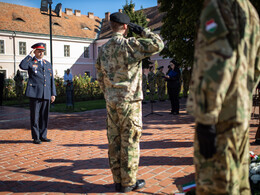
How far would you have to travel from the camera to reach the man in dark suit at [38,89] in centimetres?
629

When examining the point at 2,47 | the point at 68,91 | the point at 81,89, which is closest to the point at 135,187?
the point at 68,91

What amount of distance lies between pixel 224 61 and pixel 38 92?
17.9ft

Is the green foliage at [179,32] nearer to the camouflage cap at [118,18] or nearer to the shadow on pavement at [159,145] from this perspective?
the shadow on pavement at [159,145]

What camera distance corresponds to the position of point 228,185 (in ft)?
6.14

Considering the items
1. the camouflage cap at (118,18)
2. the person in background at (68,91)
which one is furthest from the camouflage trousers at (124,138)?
the person in background at (68,91)

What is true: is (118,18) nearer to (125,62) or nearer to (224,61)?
(125,62)

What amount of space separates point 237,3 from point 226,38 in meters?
0.32

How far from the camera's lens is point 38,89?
250 inches

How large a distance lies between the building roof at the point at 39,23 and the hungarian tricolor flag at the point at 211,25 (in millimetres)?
36528

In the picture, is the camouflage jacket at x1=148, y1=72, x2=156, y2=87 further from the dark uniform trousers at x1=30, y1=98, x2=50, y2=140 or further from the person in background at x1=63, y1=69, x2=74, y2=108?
the dark uniform trousers at x1=30, y1=98, x2=50, y2=140

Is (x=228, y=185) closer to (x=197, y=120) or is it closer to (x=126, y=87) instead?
(x=197, y=120)

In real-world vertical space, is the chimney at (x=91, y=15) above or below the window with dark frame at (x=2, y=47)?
above

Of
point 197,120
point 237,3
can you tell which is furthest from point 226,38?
point 197,120

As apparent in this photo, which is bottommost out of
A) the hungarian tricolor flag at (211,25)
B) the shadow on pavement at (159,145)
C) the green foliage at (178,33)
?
the shadow on pavement at (159,145)
